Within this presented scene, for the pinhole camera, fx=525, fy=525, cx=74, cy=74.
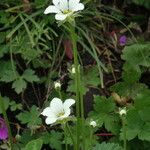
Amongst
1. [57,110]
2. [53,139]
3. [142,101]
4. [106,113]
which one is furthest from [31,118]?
[57,110]

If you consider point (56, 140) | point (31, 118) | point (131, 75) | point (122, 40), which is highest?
point (122, 40)

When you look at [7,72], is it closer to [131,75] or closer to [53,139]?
[53,139]

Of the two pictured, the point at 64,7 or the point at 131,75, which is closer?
the point at 64,7

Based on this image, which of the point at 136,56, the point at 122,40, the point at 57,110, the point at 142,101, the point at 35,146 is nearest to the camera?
the point at 57,110

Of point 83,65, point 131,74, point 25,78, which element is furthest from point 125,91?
point 25,78

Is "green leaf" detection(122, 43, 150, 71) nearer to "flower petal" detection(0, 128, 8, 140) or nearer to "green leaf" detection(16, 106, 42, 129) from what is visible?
"green leaf" detection(16, 106, 42, 129)

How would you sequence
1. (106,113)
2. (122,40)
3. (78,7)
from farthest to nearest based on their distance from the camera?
(122,40) → (106,113) → (78,7)
